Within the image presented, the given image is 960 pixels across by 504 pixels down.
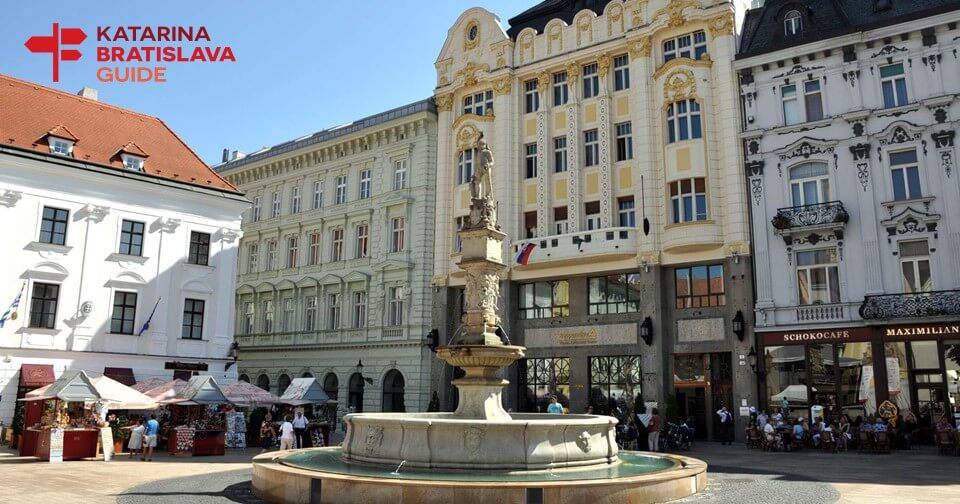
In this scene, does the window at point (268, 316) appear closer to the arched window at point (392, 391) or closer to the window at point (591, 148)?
the arched window at point (392, 391)

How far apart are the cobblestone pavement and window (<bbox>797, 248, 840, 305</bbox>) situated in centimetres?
745

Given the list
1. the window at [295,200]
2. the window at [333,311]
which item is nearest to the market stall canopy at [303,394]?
the window at [333,311]

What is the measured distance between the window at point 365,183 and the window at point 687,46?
1830 cm

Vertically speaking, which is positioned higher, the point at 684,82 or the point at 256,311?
the point at 684,82

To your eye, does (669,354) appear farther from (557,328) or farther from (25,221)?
(25,221)

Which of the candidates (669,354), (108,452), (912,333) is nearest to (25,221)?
(108,452)

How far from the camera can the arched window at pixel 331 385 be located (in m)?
42.0

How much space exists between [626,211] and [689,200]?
3.06 m

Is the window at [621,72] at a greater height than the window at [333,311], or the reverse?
the window at [621,72]

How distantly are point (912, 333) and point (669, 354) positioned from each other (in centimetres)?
924

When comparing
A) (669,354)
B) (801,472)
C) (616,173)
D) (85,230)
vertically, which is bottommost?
(801,472)

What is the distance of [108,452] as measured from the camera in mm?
21469

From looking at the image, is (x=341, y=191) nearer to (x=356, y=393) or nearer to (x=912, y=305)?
(x=356, y=393)

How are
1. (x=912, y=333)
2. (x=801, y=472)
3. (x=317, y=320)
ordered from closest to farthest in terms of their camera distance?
(x=801, y=472) < (x=912, y=333) < (x=317, y=320)
